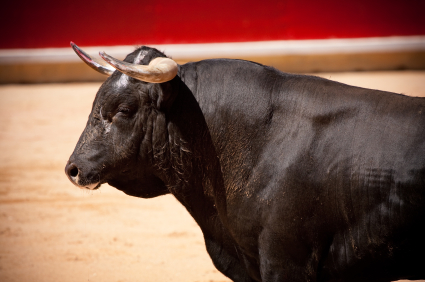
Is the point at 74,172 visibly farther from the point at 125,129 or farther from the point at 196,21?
the point at 196,21

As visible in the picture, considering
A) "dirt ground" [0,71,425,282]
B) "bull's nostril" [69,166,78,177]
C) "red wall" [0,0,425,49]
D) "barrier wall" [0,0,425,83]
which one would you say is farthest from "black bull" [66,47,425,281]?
"red wall" [0,0,425,49]

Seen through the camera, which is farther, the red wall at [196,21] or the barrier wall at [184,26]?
the red wall at [196,21]

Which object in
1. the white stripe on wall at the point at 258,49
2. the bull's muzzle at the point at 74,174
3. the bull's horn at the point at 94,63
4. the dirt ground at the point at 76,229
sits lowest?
the dirt ground at the point at 76,229

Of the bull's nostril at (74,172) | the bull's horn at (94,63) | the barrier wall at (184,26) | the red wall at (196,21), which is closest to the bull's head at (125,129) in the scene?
the bull's nostril at (74,172)

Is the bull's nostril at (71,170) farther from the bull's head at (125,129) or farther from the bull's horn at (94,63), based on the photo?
the bull's horn at (94,63)

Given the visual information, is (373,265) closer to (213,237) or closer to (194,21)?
(213,237)

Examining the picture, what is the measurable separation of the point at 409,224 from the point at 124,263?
2536 mm

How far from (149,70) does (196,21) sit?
9.89m

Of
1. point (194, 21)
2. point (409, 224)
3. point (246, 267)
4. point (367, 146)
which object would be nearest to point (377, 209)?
point (409, 224)

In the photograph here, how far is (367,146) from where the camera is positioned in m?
2.02

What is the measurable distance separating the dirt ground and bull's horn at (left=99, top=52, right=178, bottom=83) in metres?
1.95

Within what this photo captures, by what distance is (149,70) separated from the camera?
2.11m

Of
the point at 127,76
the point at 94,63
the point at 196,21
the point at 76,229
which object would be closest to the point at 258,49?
the point at 196,21

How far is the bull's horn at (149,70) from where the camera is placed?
2.09 m
